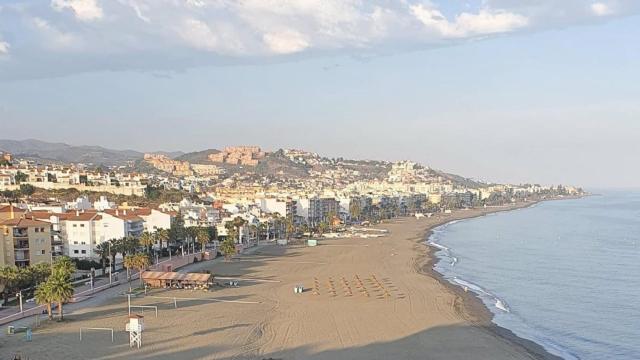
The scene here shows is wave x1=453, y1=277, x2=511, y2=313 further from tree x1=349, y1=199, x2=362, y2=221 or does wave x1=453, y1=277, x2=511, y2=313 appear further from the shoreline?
tree x1=349, y1=199, x2=362, y2=221

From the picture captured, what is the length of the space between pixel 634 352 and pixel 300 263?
1302 inches

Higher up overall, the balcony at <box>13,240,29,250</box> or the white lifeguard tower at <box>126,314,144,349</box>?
the balcony at <box>13,240,29,250</box>

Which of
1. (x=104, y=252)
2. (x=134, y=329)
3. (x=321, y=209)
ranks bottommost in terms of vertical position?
(x=134, y=329)

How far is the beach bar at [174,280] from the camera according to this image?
4044cm

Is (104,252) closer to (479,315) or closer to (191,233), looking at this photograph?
(191,233)

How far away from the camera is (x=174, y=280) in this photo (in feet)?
134

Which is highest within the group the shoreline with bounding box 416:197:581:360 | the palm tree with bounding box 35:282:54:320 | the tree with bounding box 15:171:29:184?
the tree with bounding box 15:171:29:184

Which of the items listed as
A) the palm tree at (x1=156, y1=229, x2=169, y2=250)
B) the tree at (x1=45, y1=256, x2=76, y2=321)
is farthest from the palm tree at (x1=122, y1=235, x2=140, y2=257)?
the tree at (x1=45, y1=256, x2=76, y2=321)

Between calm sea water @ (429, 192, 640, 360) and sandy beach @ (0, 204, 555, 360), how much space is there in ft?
6.42

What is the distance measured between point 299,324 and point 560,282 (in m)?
22.5

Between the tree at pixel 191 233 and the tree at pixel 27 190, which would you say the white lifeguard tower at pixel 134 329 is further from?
the tree at pixel 27 190

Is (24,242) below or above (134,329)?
above

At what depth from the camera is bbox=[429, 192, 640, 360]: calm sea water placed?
3019 cm

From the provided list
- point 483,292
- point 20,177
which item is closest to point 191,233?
point 483,292
